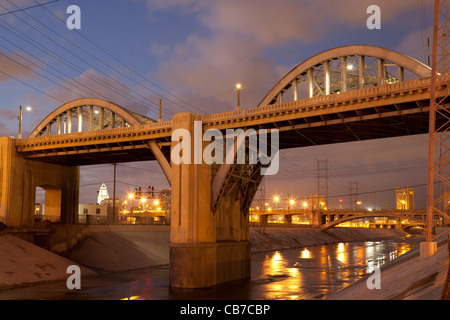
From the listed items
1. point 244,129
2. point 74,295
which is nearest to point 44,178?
point 74,295

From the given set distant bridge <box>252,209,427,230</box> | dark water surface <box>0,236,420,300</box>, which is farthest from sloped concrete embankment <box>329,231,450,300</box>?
distant bridge <box>252,209,427,230</box>

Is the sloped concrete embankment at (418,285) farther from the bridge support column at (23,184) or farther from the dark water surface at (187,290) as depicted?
the bridge support column at (23,184)

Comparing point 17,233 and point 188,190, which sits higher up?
point 188,190

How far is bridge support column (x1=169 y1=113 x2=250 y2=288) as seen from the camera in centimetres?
3678

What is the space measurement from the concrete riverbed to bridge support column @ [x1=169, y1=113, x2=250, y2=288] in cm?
1266

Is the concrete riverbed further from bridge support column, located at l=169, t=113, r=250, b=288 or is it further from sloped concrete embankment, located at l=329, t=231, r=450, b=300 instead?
bridge support column, located at l=169, t=113, r=250, b=288

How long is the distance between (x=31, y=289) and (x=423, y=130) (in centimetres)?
3348

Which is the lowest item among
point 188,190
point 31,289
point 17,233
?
point 31,289

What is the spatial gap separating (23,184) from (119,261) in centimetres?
1374

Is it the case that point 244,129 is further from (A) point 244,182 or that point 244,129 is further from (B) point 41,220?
(B) point 41,220

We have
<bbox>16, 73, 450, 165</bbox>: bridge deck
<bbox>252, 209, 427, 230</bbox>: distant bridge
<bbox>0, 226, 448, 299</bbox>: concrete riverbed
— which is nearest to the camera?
<bbox>0, 226, 448, 299</bbox>: concrete riverbed

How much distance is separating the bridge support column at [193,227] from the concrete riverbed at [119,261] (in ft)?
41.5

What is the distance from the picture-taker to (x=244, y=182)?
43.6 m
